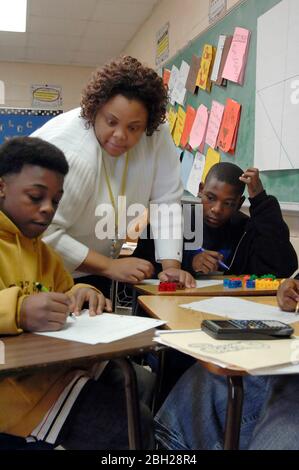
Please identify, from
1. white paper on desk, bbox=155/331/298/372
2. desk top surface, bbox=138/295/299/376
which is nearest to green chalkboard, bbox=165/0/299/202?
desk top surface, bbox=138/295/299/376

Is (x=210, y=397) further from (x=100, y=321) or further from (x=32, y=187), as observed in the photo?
(x=32, y=187)

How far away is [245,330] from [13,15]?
14.4 feet

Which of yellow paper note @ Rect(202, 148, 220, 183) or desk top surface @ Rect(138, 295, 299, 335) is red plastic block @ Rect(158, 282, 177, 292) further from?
yellow paper note @ Rect(202, 148, 220, 183)

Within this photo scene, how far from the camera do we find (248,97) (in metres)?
2.55

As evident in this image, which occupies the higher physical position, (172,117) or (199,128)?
(172,117)

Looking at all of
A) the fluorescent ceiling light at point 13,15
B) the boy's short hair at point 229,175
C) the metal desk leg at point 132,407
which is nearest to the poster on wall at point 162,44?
the fluorescent ceiling light at point 13,15

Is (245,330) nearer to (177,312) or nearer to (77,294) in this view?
(177,312)

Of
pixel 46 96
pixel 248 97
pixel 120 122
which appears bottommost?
pixel 120 122

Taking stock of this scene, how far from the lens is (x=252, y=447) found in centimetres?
89

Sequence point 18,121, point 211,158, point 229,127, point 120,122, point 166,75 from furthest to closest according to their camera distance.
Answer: point 18,121
point 166,75
point 211,158
point 229,127
point 120,122

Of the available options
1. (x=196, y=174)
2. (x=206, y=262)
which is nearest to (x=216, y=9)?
(x=196, y=174)

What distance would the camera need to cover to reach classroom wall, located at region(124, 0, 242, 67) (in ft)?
10.7

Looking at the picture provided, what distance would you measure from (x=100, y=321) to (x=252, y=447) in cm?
41

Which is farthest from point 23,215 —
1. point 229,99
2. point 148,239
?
point 229,99
